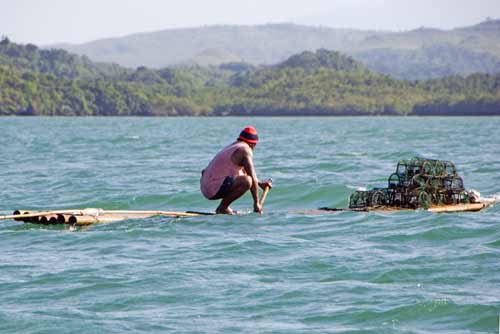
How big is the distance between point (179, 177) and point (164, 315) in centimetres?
1955

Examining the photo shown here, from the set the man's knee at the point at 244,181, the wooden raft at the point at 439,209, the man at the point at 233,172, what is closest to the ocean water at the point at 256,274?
the wooden raft at the point at 439,209

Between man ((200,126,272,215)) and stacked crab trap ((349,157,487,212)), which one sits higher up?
man ((200,126,272,215))

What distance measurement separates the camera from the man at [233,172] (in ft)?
57.6

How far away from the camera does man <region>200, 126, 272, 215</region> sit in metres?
17.6

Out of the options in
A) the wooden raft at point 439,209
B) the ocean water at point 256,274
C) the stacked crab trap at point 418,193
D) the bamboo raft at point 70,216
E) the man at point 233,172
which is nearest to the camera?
the ocean water at point 256,274

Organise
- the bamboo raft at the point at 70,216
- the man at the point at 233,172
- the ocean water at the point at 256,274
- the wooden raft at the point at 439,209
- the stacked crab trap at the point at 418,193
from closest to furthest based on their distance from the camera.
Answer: the ocean water at the point at 256,274, the bamboo raft at the point at 70,216, the man at the point at 233,172, the wooden raft at the point at 439,209, the stacked crab trap at the point at 418,193

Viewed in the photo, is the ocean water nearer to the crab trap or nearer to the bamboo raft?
the bamboo raft

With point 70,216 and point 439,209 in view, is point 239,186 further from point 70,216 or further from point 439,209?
point 439,209

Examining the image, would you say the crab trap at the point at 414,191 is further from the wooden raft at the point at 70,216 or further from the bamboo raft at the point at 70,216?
the wooden raft at the point at 70,216

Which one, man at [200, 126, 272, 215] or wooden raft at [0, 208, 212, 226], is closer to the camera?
wooden raft at [0, 208, 212, 226]

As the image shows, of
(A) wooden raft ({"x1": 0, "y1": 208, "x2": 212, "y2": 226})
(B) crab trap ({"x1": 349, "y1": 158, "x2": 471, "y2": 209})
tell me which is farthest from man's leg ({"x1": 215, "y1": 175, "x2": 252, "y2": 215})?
(B) crab trap ({"x1": 349, "y1": 158, "x2": 471, "y2": 209})

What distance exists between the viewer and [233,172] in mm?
17734

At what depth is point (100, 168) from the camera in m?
36.0

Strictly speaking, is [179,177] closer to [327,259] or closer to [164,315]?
[327,259]
